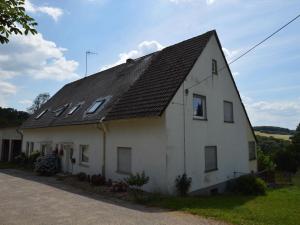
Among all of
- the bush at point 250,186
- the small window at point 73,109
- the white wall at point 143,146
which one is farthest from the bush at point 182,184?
the small window at point 73,109

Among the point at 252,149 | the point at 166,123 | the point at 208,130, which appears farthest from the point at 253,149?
the point at 166,123

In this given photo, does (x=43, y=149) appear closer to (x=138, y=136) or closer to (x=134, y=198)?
→ (x=138, y=136)

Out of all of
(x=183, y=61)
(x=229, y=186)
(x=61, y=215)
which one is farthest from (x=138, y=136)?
(x=229, y=186)

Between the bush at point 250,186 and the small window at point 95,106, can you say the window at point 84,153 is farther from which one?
the bush at point 250,186

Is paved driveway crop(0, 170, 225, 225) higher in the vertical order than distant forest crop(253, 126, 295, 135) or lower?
lower

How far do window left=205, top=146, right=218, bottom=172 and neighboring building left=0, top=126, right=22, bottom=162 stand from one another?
22507 millimetres

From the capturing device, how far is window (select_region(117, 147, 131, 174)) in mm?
13531

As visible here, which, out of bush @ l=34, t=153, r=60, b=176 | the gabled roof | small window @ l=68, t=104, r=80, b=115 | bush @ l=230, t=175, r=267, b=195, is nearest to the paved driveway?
the gabled roof

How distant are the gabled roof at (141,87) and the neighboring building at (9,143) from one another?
10416 millimetres

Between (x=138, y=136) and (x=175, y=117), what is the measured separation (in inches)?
79.4

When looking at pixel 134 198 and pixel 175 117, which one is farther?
pixel 175 117

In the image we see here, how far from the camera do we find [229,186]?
1581 cm

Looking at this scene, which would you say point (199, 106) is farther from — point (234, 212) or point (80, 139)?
point (80, 139)

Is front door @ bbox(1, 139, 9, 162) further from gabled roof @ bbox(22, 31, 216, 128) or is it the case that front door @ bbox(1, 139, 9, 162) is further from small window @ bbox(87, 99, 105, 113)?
small window @ bbox(87, 99, 105, 113)
